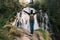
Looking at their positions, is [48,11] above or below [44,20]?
above

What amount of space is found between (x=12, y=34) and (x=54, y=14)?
13.0 feet

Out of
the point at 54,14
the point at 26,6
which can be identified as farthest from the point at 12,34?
the point at 26,6

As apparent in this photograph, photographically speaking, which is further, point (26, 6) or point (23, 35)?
point (26, 6)

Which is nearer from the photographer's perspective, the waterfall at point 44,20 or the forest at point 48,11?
the forest at point 48,11

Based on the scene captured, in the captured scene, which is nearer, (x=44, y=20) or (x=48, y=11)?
(x=48, y=11)

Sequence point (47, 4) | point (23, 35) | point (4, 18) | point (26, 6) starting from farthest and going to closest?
point (26, 6) < point (47, 4) < point (4, 18) < point (23, 35)

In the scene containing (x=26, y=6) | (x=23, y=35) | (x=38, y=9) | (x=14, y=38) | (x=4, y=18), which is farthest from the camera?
(x=26, y=6)

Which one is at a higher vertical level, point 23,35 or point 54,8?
point 54,8

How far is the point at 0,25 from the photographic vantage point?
1580 centimetres

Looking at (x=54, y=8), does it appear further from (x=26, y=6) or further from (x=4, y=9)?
(x=26, y=6)

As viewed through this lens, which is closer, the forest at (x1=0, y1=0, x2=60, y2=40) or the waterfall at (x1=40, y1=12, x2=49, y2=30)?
the forest at (x1=0, y1=0, x2=60, y2=40)

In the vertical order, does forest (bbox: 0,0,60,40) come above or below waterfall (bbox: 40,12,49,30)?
above

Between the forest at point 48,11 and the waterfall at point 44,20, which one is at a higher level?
the forest at point 48,11

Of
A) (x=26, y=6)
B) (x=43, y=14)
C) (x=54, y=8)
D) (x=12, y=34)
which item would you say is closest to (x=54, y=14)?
(x=54, y=8)
